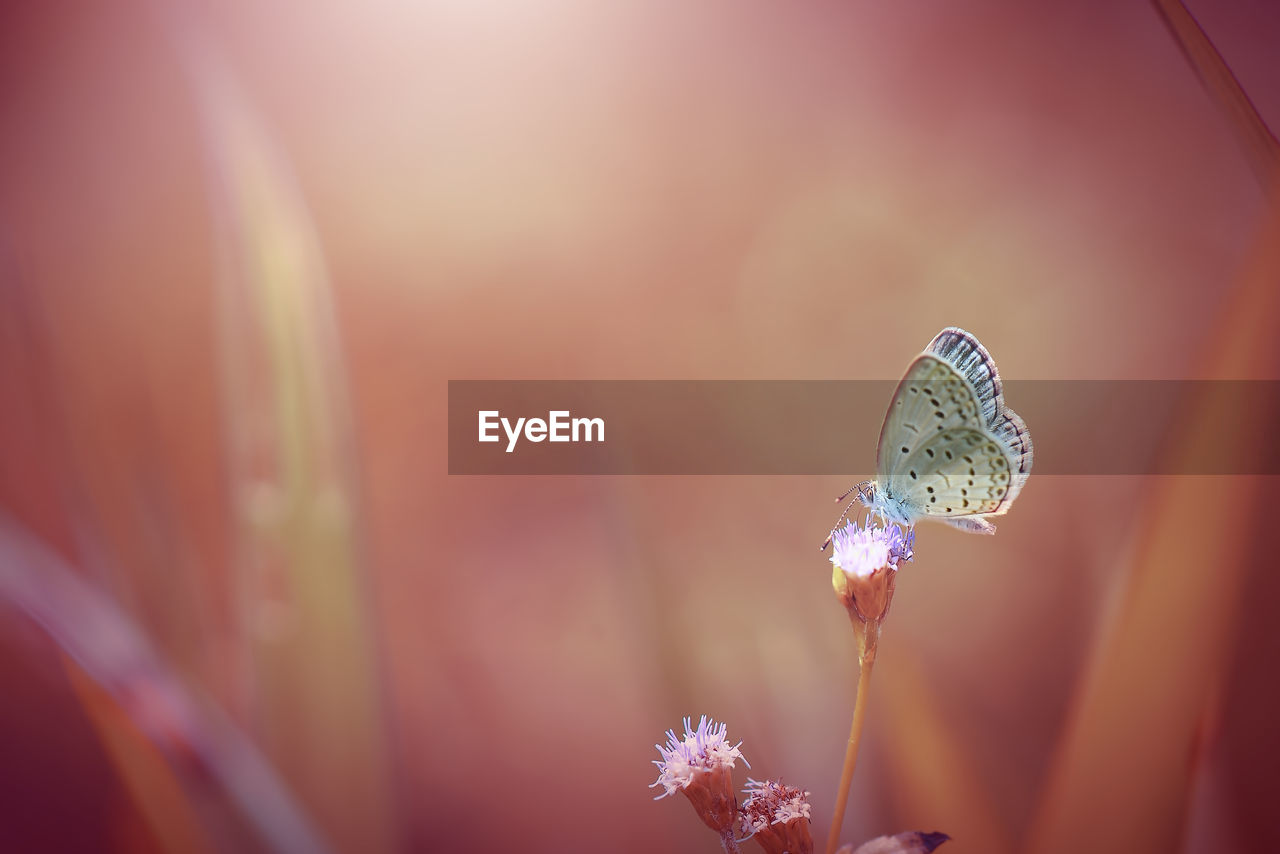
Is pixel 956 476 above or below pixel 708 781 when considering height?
above

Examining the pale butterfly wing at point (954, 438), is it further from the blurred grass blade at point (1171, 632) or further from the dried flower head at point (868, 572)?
the blurred grass blade at point (1171, 632)

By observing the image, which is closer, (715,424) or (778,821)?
(778,821)

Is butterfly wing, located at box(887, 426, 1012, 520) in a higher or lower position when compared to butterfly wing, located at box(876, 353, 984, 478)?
lower

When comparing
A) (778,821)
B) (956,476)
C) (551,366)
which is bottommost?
(778,821)

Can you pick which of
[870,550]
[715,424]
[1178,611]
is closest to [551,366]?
[715,424]

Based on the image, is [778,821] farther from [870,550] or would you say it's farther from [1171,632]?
[1171,632]

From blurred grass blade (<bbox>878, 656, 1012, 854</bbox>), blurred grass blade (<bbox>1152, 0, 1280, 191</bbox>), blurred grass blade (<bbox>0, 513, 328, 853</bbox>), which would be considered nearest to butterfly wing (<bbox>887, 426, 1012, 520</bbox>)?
blurred grass blade (<bbox>878, 656, 1012, 854</bbox>)

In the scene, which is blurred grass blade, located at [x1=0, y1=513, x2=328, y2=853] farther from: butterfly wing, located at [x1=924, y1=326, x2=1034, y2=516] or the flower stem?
butterfly wing, located at [x1=924, y1=326, x2=1034, y2=516]
